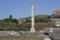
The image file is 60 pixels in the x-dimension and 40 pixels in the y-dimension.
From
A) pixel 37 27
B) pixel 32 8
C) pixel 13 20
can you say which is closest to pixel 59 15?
pixel 32 8

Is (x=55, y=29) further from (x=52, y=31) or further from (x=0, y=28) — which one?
(x=0, y=28)

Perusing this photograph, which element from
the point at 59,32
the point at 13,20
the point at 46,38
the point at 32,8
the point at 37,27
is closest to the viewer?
the point at 59,32

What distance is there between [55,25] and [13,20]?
31590mm

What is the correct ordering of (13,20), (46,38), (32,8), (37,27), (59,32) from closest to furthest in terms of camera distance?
(59,32)
(46,38)
(32,8)
(37,27)
(13,20)

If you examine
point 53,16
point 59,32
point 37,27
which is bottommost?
point 37,27

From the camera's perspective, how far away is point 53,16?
3156 mm

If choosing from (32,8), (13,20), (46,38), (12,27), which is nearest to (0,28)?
(12,27)

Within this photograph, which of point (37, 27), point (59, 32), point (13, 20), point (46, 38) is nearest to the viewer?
point (59, 32)

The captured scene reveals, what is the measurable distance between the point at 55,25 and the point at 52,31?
103 mm

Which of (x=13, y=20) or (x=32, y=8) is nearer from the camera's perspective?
(x=32, y=8)

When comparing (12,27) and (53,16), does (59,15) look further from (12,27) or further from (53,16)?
(12,27)

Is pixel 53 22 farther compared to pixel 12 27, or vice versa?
pixel 12 27

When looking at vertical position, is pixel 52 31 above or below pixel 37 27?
→ above

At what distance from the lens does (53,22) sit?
3150 millimetres
